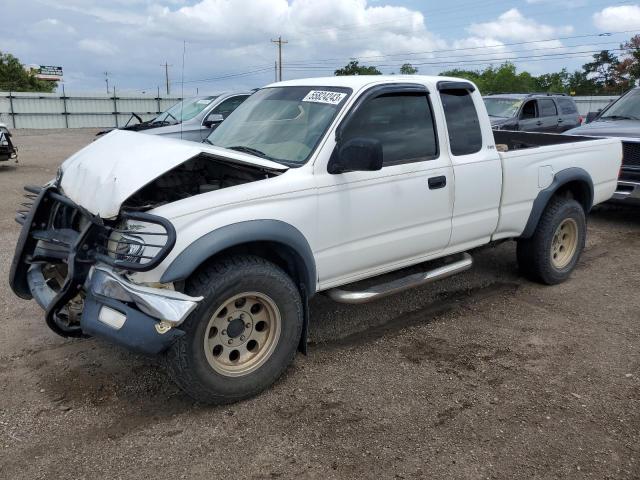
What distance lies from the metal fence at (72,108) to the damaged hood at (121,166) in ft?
98.3

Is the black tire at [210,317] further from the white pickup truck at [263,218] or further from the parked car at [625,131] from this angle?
the parked car at [625,131]

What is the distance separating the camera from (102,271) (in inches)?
126

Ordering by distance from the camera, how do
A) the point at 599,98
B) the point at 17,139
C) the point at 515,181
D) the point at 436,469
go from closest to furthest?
Answer: the point at 436,469 → the point at 515,181 → the point at 17,139 → the point at 599,98

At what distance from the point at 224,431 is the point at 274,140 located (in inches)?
77.9

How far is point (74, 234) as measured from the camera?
3643 millimetres

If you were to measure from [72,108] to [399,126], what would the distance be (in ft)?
105

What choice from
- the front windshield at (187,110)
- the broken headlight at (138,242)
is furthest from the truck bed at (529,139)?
the front windshield at (187,110)

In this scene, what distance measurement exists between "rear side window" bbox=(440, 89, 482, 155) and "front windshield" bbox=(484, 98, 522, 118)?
881 cm

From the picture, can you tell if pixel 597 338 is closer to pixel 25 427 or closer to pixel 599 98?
pixel 25 427

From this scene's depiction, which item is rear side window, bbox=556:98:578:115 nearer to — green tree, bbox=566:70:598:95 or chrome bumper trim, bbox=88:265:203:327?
chrome bumper trim, bbox=88:265:203:327

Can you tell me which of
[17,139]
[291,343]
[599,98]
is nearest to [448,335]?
[291,343]

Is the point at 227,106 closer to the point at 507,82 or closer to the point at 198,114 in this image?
the point at 198,114

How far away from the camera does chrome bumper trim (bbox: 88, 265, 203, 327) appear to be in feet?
9.83

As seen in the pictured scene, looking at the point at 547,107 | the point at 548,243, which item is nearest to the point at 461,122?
the point at 548,243
